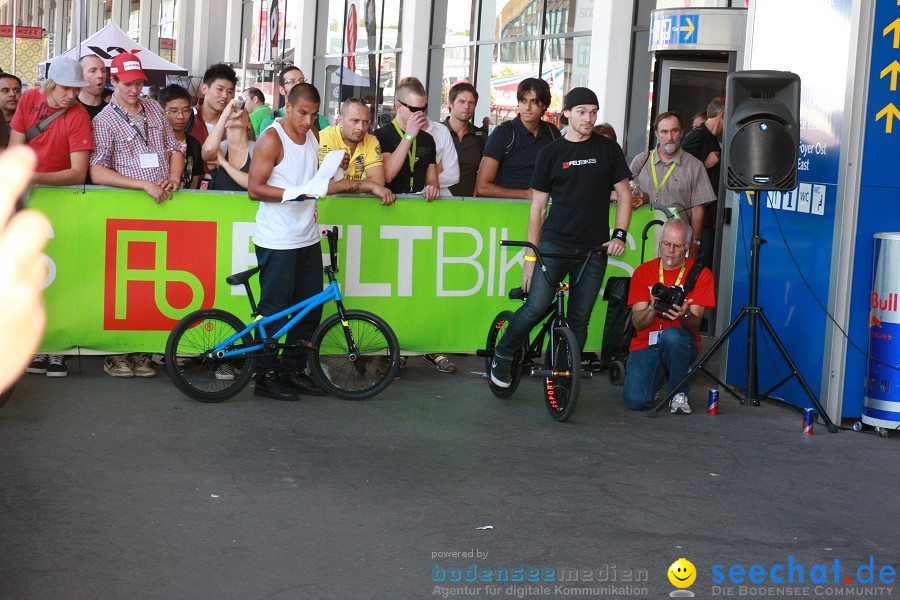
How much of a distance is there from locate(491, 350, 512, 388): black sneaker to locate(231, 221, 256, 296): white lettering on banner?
1.87m

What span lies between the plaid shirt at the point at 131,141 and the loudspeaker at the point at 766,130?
394 centimetres

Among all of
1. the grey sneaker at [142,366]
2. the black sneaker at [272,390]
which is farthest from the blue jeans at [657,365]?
the grey sneaker at [142,366]

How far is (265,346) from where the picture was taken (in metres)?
7.63

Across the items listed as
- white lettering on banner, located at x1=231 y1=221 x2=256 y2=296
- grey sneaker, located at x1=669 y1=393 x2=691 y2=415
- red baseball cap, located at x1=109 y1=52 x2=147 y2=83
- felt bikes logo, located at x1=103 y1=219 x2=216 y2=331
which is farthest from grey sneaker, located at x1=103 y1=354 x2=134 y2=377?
grey sneaker, located at x1=669 y1=393 x2=691 y2=415

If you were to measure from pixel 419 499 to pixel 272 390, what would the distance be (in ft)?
7.91

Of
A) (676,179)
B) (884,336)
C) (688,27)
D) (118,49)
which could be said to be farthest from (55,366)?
(118,49)


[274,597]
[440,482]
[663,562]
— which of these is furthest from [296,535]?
[663,562]

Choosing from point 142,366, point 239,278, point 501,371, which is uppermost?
point 239,278

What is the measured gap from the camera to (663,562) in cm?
482

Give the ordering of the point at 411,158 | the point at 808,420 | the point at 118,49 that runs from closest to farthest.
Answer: the point at 808,420
the point at 411,158
the point at 118,49

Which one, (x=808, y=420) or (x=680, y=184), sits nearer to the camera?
(x=808, y=420)

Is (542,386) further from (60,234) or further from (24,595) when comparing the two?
(24,595)

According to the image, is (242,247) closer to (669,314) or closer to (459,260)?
(459,260)

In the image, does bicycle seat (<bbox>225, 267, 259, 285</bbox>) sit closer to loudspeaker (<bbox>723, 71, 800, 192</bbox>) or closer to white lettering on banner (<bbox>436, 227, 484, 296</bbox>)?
white lettering on banner (<bbox>436, 227, 484, 296</bbox>)
